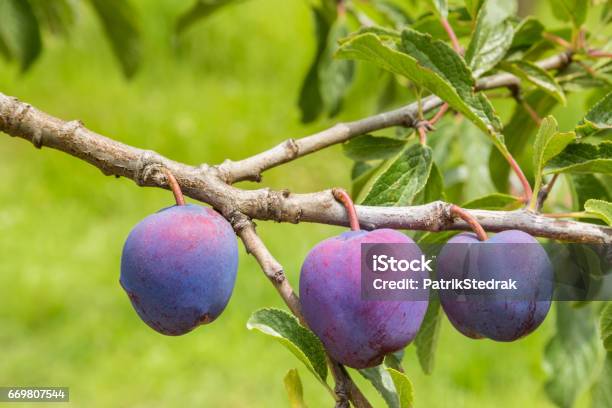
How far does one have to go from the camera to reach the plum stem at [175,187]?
0.65 metres

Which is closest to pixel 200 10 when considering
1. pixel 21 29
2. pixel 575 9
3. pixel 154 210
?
pixel 21 29

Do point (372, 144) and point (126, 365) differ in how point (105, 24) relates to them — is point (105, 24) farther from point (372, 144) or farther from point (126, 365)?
point (126, 365)

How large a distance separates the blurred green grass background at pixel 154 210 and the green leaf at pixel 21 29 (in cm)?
28

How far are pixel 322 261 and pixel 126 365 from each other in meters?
2.01

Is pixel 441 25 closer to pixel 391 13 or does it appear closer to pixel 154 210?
pixel 391 13

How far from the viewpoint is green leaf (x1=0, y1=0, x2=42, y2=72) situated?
118cm

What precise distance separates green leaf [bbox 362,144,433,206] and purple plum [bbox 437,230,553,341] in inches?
4.6

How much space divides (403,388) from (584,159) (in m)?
0.30

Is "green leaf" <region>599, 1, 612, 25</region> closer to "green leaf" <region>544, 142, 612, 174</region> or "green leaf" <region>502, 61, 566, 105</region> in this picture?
"green leaf" <region>502, 61, 566, 105</region>

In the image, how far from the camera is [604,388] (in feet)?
3.27

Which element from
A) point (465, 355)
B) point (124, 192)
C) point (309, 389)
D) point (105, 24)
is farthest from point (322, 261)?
point (124, 192)

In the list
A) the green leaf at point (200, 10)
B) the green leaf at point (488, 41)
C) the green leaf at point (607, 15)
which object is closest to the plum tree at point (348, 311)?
the green leaf at point (488, 41)

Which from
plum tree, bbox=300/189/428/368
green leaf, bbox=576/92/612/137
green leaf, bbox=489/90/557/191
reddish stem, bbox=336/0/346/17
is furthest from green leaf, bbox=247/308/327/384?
reddish stem, bbox=336/0/346/17

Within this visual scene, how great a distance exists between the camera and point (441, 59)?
2.56ft
